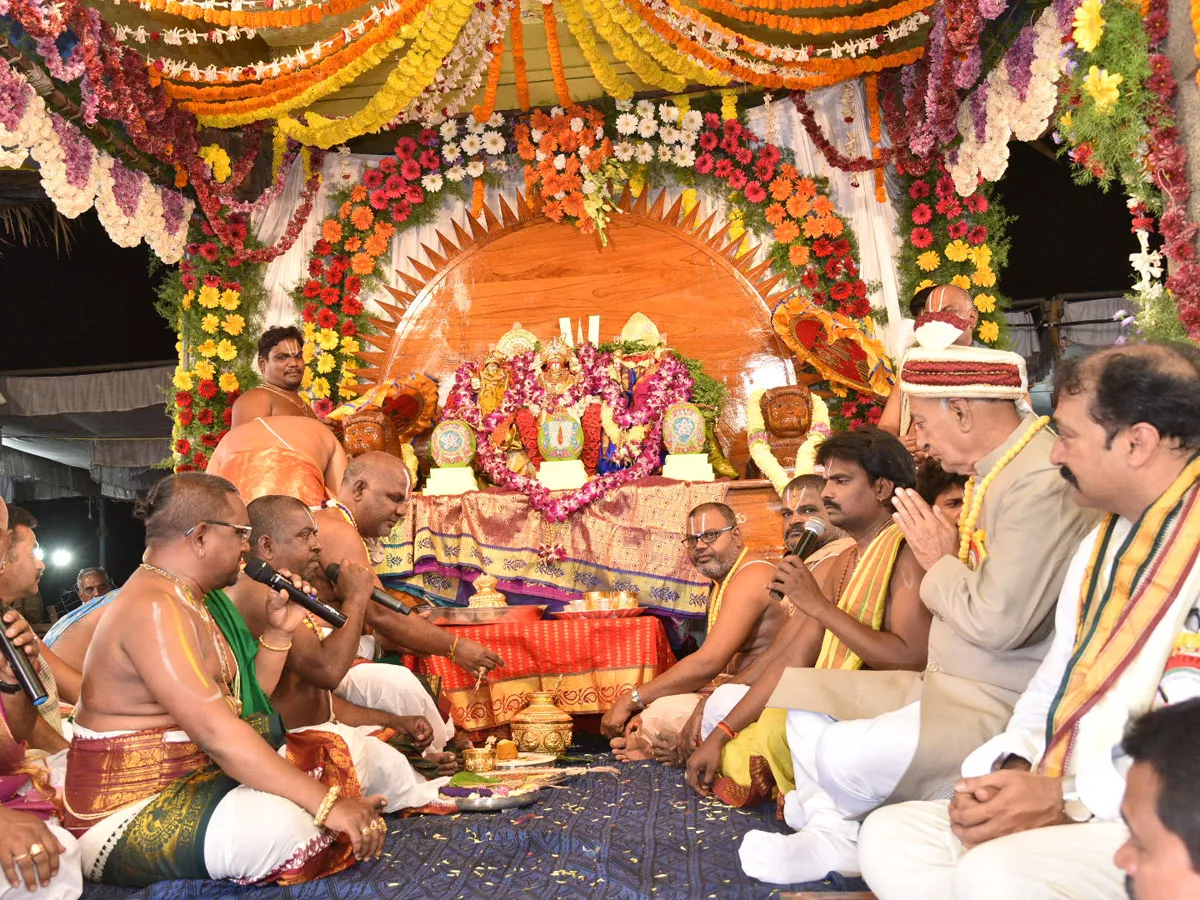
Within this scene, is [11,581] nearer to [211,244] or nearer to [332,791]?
[332,791]

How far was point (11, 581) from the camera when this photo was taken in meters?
4.95

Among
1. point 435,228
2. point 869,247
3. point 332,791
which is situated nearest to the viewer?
point 332,791

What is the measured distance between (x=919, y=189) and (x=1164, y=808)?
7524mm

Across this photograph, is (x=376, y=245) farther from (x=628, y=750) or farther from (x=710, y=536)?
(x=628, y=750)

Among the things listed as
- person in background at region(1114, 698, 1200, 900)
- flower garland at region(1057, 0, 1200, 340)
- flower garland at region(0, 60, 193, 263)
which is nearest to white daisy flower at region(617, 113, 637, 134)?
flower garland at region(0, 60, 193, 263)

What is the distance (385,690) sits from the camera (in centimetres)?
558

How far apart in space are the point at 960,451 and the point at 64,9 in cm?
537

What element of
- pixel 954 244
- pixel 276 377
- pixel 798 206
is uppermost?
pixel 798 206

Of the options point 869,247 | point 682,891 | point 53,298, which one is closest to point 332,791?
point 682,891

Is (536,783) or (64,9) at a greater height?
(64,9)

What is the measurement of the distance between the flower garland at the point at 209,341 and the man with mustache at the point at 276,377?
1.58 meters

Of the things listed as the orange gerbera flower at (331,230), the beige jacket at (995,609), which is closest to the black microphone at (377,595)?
the beige jacket at (995,609)

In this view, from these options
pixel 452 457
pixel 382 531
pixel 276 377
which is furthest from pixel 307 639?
pixel 452 457

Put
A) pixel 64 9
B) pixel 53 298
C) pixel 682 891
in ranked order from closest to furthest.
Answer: pixel 682 891 → pixel 64 9 → pixel 53 298
